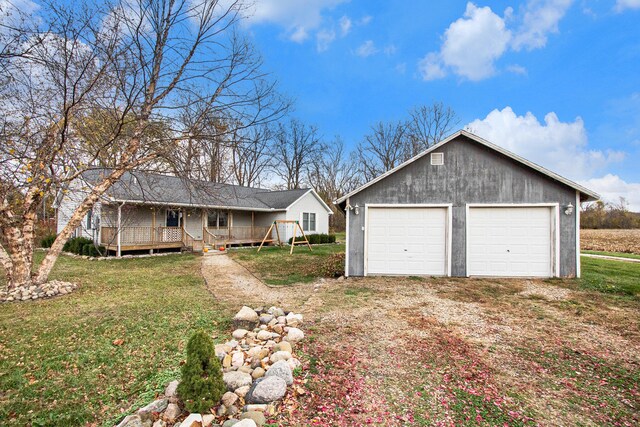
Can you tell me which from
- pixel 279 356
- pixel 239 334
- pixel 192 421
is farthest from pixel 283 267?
pixel 192 421

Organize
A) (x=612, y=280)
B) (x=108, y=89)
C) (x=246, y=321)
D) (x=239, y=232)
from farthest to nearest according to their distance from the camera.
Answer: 1. (x=239, y=232)
2. (x=612, y=280)
3. (x=108, y=89)
4. (x=246, y=321)

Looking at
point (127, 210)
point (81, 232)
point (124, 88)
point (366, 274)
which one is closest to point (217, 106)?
point (124, 88)

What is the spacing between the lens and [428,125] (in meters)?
30.1

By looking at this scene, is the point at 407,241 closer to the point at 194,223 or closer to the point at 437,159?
the point at 437,159

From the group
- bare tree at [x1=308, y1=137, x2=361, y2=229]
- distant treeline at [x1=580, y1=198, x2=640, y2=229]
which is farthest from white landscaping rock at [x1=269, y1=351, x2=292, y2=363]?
distant treeline at [x1=580, y1=198, x2=640, y2=229]

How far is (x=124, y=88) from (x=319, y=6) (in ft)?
20.1

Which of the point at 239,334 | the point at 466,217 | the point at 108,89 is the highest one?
the point at 108,89

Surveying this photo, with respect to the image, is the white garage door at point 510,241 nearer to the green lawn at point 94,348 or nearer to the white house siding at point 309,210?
the green lawn at point 94,348

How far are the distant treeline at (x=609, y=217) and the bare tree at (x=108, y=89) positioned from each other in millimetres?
41773

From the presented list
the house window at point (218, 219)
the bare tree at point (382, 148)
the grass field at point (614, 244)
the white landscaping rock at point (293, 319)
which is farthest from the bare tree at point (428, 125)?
the white landscaping rock at point (293, 319)

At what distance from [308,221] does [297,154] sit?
13.1m

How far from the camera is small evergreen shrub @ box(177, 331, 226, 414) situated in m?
2.59

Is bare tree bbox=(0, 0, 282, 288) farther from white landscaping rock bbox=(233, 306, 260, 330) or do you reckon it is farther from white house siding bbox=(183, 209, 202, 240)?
white house siding bbox=(183, 209, 202, 240)

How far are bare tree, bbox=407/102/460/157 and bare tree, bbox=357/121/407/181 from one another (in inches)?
31.6
